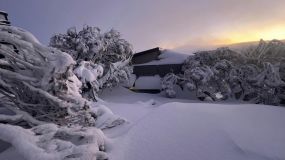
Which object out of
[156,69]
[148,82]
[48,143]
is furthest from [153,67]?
[48,143]

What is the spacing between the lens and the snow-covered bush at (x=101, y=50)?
18000mm

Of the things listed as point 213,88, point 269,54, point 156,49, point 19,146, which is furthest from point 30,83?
point 156,49

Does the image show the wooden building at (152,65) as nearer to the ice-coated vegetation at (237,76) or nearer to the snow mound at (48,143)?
the ice-coated vegetation at (237,76)

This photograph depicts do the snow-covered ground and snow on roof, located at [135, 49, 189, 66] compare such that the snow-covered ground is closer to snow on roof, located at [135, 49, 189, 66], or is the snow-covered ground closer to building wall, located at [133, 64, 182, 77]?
building wall, located at [133, 64, 182, 77]

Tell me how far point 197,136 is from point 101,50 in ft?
48.9

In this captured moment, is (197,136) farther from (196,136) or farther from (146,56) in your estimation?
(146,56)

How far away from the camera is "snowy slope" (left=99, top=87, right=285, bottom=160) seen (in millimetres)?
3982

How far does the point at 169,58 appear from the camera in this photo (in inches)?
975

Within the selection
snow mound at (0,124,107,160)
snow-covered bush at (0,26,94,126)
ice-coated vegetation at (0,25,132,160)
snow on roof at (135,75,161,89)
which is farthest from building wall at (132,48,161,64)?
snow mound at (0,124,107,160)

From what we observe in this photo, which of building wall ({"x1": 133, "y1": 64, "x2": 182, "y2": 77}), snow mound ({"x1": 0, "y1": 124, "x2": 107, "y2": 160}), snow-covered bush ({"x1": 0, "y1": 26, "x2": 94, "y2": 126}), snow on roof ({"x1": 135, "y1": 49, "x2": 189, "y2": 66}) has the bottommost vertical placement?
building wall ({"x1": 133, "y1": 64, "x2": 182, "y2": 77})

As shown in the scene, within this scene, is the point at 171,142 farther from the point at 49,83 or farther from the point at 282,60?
the point at 282,60

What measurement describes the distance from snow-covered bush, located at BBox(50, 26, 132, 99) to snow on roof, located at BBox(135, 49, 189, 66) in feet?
13.0

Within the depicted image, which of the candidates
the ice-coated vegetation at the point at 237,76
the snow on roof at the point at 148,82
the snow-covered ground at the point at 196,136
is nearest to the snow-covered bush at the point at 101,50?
the snow on roof at the point at 148,82

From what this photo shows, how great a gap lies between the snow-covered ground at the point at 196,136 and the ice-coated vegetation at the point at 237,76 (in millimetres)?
10900
